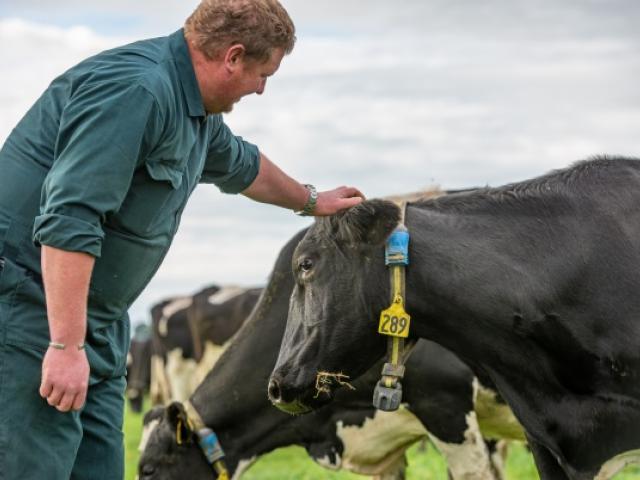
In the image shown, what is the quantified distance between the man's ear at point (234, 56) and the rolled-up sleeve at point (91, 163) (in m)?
0.36

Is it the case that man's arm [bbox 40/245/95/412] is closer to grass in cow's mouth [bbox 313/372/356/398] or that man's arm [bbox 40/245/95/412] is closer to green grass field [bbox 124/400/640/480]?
grass in cow's mouth [bbox 313/372/356/398]

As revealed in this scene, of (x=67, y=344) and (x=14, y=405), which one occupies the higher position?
(x=67, y=344)

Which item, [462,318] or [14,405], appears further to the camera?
[462,318]

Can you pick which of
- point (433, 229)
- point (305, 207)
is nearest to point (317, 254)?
point (305, 207)

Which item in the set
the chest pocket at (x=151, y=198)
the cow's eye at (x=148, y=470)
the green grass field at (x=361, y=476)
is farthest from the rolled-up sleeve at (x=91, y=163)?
the green grass field at (x=361, y=476)

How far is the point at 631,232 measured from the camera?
483cm

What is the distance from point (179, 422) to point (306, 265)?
117 inches

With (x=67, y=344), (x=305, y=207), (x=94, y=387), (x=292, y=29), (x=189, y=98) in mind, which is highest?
(x=292, y=29)

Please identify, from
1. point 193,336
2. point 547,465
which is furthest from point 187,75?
point 193,336

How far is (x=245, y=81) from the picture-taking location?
403cm

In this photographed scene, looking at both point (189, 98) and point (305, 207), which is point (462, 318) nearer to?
point (305, 207)

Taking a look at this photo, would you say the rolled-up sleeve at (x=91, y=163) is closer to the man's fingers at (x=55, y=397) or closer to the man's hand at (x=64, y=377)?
the man's hand at (x=64, y=377)

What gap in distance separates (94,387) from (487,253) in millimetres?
1843

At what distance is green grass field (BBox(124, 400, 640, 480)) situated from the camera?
11.7m
